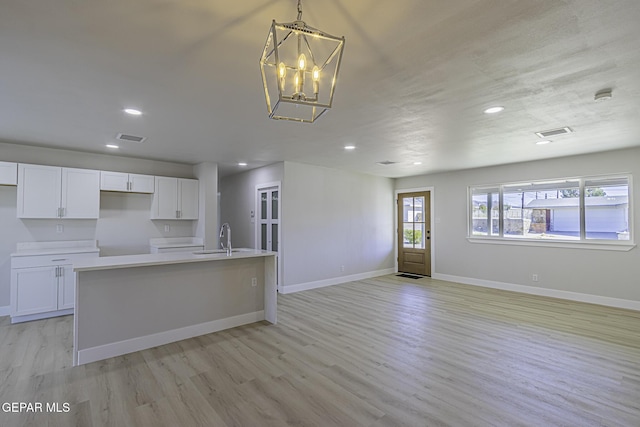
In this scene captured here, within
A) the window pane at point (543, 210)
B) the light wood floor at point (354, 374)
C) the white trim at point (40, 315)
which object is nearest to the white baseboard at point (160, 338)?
the light wood floor at point (354, 374)

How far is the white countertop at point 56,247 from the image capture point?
4.49 metres

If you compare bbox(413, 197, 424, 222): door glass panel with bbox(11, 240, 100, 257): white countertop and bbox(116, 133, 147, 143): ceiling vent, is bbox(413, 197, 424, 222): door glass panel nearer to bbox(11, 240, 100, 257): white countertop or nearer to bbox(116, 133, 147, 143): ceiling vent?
bbox(116, 133, 147, 143): ceiling vent

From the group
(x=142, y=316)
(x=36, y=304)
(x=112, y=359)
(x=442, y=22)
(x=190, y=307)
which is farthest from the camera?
(x=36, y=304)

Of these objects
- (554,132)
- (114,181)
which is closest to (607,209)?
(554,132)

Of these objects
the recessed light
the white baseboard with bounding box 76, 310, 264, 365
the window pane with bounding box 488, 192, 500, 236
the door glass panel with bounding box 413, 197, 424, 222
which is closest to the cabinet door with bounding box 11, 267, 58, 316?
the white baseboard with bounding box 76, 310, 264, 365

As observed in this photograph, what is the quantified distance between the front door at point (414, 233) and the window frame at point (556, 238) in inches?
41.7

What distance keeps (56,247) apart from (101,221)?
72cm

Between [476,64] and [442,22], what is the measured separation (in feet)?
2.15

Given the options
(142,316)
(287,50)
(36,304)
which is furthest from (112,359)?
(287,50)

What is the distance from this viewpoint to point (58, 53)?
2139mm

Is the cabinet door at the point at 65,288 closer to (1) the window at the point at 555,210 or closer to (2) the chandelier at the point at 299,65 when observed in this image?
(2) the chandelier at the point at 299,65

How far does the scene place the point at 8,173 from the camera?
438 cm

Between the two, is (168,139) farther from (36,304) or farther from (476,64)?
(476,64)

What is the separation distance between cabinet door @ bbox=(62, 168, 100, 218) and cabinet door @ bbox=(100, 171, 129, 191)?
0.07 metres
